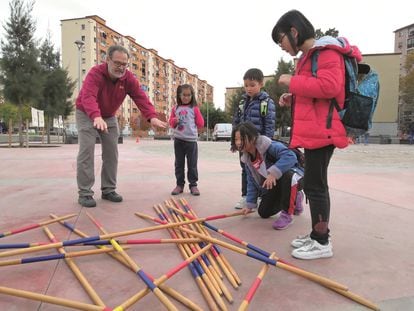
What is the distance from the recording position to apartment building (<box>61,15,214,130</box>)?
5397cm

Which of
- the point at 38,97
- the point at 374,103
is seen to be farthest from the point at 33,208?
the point at 38,97

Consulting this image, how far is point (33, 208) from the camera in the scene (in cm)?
319

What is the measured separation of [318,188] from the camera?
6.97 ft

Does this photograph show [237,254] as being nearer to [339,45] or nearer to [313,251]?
[313,251]

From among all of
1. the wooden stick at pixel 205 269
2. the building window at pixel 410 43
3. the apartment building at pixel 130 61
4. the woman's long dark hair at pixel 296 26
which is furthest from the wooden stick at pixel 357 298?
the building window at pixel 410 43

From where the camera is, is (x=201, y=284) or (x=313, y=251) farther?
(x=313, y=251)

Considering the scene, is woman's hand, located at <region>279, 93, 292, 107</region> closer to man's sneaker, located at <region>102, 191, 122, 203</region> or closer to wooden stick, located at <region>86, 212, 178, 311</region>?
wooden stick, located at <region>86, 212, 178, 311</region>

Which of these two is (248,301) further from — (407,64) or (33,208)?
(407,64)

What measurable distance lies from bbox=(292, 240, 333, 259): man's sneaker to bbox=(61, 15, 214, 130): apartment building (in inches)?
1448

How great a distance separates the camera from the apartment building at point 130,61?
177 ft

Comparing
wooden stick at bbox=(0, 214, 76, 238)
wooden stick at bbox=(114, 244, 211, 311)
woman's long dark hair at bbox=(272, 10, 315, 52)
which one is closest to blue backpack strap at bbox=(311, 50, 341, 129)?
woman's long dark hair at bbox=(272, 10, 315, 52)

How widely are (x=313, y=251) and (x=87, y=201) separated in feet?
7.10

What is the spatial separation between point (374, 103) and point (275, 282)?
1143 mm

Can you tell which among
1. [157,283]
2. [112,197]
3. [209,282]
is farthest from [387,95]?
[157,283]
